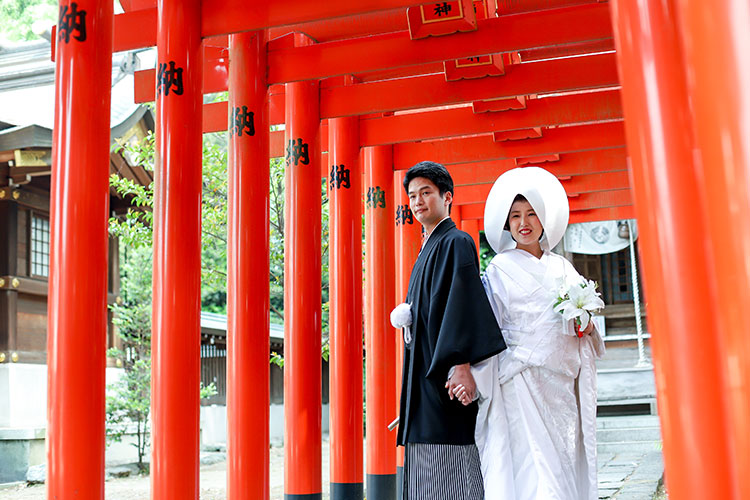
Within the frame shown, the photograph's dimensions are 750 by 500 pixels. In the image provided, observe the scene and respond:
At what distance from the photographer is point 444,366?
369cm

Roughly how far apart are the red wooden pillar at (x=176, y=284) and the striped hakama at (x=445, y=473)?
1.89 meters

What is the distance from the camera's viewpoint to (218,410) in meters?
18.1

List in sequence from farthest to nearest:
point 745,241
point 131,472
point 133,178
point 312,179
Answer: point 133,178 < point 131,472 < point 312,179 < point 745,241

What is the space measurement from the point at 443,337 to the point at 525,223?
2.52 feet

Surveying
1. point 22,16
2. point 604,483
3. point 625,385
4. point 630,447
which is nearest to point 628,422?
point 625,385

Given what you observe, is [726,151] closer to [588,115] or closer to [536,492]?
[536,492]

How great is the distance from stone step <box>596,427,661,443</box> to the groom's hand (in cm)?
1104

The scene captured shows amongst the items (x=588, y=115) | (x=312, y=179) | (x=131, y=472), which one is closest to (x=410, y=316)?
(x=312, y=179)

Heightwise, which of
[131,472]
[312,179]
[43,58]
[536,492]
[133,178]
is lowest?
[131,472]

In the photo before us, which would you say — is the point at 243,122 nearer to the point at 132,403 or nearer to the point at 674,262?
the point at 674,262

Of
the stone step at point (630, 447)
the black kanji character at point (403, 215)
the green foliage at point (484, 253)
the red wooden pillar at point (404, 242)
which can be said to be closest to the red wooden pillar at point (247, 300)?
the red wooden pillar at point (404, 242)

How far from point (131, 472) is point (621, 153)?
880 centimetres

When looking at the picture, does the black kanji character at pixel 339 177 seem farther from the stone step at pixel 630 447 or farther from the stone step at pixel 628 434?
the stone step at pixel 628 434

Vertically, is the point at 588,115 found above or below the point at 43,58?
below
